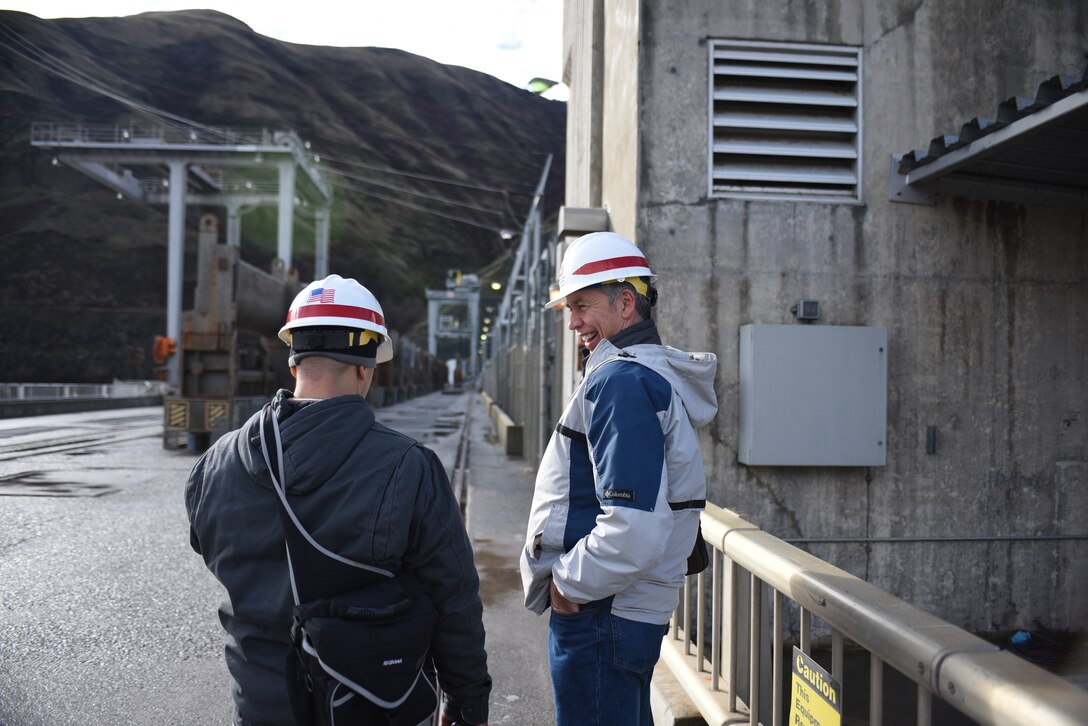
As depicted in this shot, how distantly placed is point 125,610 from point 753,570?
4.76m

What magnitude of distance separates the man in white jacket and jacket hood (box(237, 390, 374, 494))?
634 millimetres

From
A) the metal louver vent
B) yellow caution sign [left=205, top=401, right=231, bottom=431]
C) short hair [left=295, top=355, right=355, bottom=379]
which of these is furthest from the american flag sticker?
yellow caution sign [left=205, top=401, right=231, bottom=431]

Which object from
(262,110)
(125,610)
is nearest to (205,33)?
(262,110)

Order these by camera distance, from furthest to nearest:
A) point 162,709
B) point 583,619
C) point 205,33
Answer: point 205,33 → point 162,709 → point 583,619

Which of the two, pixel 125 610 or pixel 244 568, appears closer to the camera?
pixel 244 568

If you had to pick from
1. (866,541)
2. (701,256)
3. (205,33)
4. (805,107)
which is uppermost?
(205,33)

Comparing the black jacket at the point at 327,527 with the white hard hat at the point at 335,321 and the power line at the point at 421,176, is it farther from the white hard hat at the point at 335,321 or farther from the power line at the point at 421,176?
the power line at the point at 421,176

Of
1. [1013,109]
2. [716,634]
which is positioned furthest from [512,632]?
[1013,109]

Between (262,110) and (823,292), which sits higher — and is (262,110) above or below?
above

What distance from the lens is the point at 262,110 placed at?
142 m

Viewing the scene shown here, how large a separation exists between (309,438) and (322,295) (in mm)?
441

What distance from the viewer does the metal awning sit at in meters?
4.20

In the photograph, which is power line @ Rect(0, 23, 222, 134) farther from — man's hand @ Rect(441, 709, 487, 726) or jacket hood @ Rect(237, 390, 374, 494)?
man's hand @ Rect(441, 709, 487, 726)

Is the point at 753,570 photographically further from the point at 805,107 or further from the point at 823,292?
the point at 805,107
